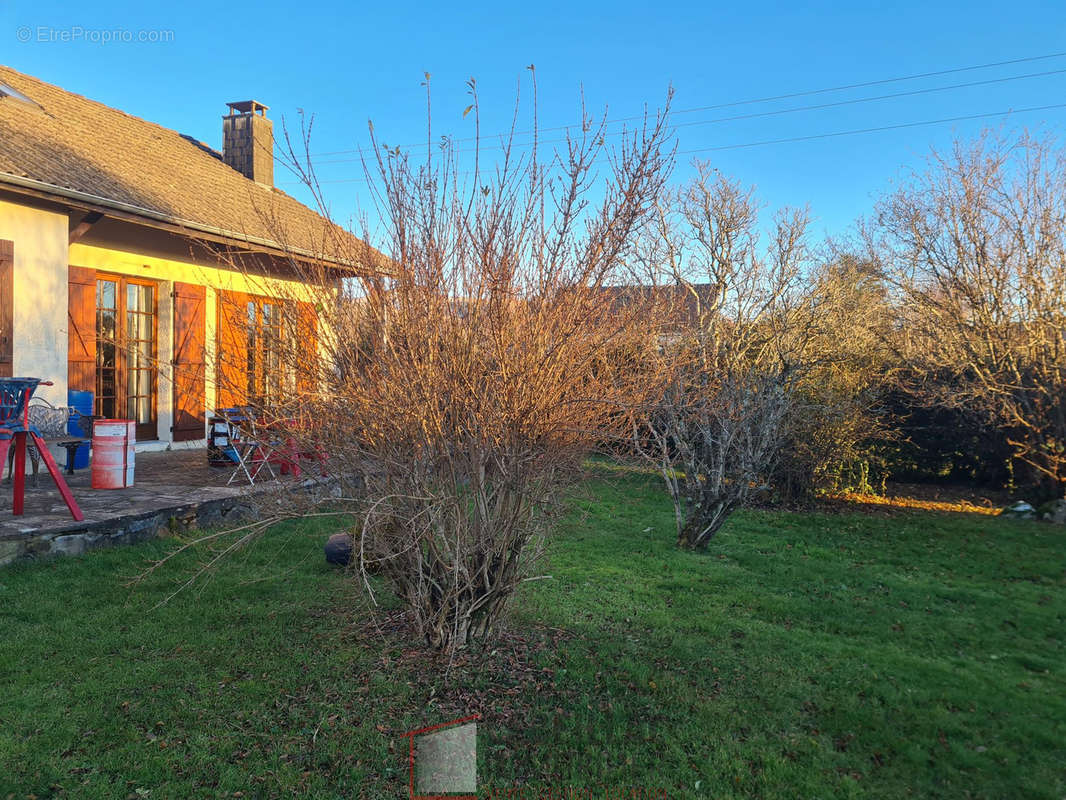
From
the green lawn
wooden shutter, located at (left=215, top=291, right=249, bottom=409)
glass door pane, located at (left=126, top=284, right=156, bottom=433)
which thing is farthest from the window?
glass door pane, located at (left=126, top=284, right=156, bottom=433)

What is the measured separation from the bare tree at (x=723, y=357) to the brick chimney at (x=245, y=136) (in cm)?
729

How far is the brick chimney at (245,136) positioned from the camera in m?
12.1

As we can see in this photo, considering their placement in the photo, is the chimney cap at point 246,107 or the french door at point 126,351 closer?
the french door at point 126,351

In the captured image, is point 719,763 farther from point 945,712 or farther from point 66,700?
point 66,700

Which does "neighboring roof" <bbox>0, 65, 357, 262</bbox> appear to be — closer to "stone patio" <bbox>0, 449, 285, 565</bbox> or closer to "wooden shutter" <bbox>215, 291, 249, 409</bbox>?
"wooden shutter" <bbox>215, 291, 249, 409</bbox>

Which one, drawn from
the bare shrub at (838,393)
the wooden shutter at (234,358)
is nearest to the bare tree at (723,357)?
the bare shrub at (838,393)

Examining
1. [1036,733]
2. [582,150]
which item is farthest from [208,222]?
[1036,733]

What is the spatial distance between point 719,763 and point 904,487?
9.03 meters

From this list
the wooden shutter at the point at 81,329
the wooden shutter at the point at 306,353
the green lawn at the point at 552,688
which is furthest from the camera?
the wooden shutter at the point at 81,329

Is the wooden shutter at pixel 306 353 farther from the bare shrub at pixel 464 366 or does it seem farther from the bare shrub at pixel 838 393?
the bare shrub at pixel 838 393

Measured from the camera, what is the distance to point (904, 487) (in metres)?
10.4

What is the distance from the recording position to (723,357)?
298 inches

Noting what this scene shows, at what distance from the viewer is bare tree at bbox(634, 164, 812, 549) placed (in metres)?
6.20

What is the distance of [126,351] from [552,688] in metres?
7.23
